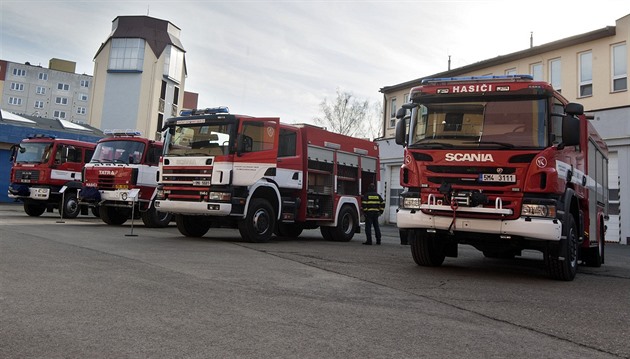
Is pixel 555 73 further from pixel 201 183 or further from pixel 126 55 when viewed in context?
pixel 126 55

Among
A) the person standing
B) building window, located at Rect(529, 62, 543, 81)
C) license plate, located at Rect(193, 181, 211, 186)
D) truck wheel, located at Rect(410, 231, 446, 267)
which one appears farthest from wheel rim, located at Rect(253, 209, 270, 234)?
building window, located at Rect(529, 62, 543, 81)

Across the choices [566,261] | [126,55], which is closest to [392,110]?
[566,261]

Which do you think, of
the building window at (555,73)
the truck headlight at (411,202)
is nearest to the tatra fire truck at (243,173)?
the truck headlight at (411,202)

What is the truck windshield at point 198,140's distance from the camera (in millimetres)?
11711

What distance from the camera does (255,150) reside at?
39.2ft

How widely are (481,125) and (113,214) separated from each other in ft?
43.0

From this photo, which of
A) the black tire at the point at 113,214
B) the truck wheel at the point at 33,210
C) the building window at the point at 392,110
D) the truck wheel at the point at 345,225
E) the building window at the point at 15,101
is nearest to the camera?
the truck wheel at the point at 345,225

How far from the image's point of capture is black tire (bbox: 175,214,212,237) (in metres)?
13.2

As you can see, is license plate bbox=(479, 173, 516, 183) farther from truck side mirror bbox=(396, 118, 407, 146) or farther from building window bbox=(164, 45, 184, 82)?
building window bbox=(164, 45, 184, 82)

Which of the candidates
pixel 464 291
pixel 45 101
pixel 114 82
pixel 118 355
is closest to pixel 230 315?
pixel 118 355

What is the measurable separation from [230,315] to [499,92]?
5.60 m

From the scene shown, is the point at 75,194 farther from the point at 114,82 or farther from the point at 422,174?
the point at 114,82

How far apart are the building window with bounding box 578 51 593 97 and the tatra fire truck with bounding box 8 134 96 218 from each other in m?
21.6

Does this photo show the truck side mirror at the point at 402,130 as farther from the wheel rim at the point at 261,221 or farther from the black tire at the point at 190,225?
the black tire at the point at 190,225
